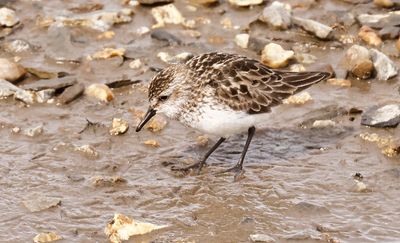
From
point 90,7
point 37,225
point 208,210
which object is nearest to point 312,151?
point 208,210

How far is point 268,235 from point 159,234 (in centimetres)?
107

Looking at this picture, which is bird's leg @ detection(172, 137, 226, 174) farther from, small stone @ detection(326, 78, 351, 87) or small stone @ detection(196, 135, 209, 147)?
small stone @ detection(326, 78, 351, 87)

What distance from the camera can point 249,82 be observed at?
9070mm

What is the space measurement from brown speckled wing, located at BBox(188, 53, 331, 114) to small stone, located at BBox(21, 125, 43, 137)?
2.15 m

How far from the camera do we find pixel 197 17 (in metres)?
12.7

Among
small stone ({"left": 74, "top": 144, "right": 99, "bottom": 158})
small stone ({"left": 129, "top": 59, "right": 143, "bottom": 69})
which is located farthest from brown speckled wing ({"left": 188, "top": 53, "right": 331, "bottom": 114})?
small stone ({"left": 129, "top": 59, "right": 143, "bottom": 69})

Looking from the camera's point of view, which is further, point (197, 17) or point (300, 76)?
point (197, 17)

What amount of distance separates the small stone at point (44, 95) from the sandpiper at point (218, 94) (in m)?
2.15

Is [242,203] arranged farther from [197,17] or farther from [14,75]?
[197,17]

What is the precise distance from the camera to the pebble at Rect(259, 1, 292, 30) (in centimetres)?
1210

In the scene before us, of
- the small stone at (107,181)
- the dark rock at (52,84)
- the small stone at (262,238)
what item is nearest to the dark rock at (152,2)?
the dark rock at (52,84)

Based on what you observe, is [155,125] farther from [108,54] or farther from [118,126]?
[108,54]

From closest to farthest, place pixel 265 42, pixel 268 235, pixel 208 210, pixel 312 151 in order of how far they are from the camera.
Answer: pixel 268 235 → pixel 208 210 → pixel 312 151 → pixel 265 42

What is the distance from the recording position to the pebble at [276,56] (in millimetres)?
11117
